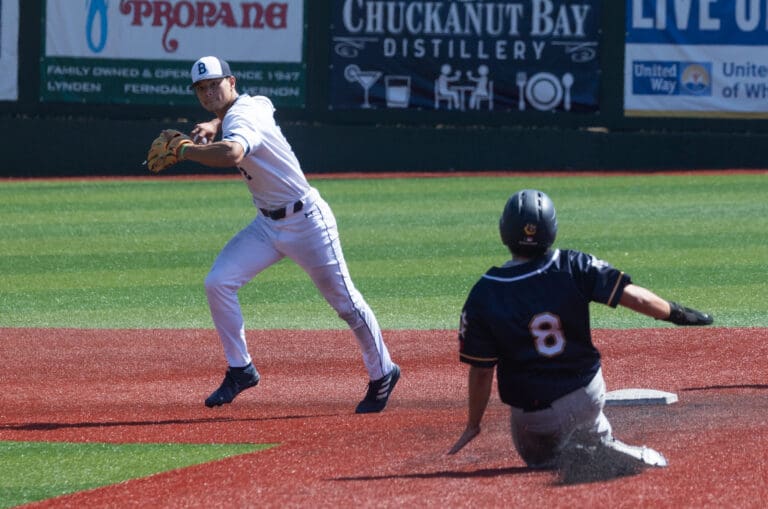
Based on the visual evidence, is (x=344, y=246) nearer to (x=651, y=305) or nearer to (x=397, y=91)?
(x=397, y=91)

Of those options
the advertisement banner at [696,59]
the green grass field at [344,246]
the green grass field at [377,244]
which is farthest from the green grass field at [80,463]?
the advertisement banner at [696,59]

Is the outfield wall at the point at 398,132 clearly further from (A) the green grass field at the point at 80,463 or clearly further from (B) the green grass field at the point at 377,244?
(A) the green grass field at the point at 80,463

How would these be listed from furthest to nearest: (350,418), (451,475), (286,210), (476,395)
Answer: (286,210) < (350,418) < (451,475) < (476,395)

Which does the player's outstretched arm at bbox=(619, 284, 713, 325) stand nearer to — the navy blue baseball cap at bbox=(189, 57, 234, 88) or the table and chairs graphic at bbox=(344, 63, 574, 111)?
the navy blue baseball cap at bbox=(189, 57, 234, 88)

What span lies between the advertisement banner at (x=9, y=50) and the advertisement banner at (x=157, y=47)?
0.38m

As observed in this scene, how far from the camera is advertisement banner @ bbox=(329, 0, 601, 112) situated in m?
18.0

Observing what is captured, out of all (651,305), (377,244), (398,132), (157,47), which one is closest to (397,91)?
(398,132)

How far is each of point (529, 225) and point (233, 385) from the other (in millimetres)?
2461

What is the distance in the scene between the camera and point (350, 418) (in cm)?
625

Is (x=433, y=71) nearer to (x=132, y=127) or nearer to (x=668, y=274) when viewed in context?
(x=132, y=127)

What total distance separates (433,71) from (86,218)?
19.1ft

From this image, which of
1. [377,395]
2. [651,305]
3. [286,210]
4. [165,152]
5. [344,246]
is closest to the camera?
[651,305]

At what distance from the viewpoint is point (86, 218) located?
14.4 metres

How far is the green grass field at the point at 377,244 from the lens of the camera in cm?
1008
